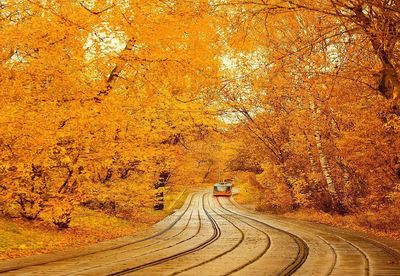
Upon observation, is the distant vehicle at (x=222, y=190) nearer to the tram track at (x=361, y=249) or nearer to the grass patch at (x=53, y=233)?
the grass patch at (x=53, y=233)

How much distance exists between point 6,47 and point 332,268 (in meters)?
8.95

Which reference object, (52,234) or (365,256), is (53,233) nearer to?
(52,234)

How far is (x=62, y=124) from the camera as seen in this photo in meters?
11.1

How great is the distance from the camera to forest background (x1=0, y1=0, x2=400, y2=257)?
25.5 feet

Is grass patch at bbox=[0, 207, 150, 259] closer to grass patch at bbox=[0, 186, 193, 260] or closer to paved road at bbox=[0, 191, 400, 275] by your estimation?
grass patch at bbox=[0, 186, 193, 260]

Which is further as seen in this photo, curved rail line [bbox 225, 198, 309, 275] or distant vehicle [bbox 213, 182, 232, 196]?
distant vehicle [bbox 213, 182, 232, 196]

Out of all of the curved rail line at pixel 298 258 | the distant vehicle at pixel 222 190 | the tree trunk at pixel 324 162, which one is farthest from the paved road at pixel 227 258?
the distant vehicle at pixel 222 190

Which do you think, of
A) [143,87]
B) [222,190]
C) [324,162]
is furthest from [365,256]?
[222,190]

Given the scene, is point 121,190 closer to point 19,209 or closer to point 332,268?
point 19,209

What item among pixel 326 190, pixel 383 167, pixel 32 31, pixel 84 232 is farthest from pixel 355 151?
pixel 32 31

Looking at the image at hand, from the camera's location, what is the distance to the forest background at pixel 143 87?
7785 mm

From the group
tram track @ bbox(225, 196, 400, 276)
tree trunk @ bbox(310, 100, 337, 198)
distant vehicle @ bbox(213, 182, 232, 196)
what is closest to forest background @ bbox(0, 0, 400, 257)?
tree trunk @ bbox(310, 100, 337, 198)

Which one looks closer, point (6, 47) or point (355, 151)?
point (6, 47)

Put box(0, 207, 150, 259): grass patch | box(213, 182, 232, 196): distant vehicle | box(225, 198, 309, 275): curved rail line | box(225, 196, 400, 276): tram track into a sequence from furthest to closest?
box(213, 182, 232, 196): distant vehicle
box(0, 207, 150, 259): grass patch
box(225, 196, 400, 276): tram track
box(225, 198, 309, 275): curved rail line
